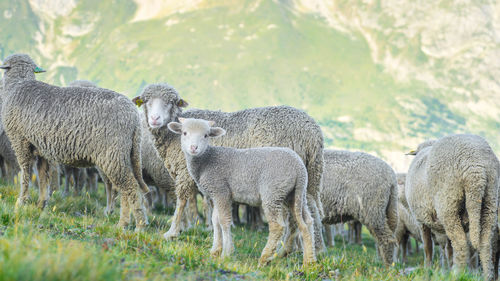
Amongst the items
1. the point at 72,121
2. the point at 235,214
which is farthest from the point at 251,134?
the point at 235,214

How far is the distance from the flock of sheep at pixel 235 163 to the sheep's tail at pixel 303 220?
13 millimetres

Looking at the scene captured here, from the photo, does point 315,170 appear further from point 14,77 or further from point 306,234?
point 14,77

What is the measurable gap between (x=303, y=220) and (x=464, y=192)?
248 cm

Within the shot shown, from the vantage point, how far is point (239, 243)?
26.5 feet

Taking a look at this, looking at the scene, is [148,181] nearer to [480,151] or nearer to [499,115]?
[480,151]

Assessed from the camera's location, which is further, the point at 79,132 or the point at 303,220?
the point at 79,132

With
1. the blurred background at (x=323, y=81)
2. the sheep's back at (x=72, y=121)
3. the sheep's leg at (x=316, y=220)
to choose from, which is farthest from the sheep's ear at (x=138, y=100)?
the blurred background at (x=323, y=81)

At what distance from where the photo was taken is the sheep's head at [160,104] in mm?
7984

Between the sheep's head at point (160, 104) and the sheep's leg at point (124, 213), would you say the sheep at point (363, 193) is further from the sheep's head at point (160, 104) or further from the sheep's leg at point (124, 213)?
the sheep's leg at point (124, 213)

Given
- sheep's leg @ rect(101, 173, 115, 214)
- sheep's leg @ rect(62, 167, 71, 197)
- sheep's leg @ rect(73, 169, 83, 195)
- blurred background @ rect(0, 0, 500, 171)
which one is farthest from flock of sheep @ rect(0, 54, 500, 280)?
blurred background @ rect(0, 0, 500, 171)

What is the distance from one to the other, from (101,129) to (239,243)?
2.72 m

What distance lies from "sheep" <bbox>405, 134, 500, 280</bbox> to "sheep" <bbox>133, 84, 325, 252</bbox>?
1.74 m

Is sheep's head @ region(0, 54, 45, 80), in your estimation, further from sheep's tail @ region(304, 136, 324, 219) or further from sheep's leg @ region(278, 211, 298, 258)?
sheep's leg @ region(278, 211, 298, 258)

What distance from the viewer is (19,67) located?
838 centimetres
